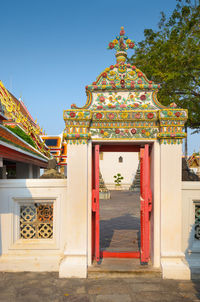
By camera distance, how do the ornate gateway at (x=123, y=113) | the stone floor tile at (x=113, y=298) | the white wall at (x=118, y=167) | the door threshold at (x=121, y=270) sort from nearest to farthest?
1. the stone floor tile at (x=113, y=298)
2. the door threshold at (x=121, y=270)
3. the ornate gateway at (x=123, y=113)
4. the white wall at (x=118, y=167)

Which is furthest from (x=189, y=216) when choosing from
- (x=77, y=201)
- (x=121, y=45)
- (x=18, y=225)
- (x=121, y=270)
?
(x=121, y=45)

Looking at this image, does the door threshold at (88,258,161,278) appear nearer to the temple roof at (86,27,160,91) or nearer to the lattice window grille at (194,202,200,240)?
the lattice window grille at (194,202,200,240)

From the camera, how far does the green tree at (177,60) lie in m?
9.16

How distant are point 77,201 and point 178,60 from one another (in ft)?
23.5

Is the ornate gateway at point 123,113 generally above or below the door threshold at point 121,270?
above

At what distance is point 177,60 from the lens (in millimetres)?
9125

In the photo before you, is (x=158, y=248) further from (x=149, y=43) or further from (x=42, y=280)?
(x=149, y=43)

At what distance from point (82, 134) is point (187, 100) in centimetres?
725

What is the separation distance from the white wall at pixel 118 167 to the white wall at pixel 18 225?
25.2m

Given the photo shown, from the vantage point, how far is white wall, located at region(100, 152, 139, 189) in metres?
30.0

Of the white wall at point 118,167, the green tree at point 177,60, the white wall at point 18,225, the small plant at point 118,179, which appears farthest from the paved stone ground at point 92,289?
the white wall at point 118,167

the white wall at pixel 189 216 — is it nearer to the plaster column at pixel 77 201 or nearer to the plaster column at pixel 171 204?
the plaster column at pixel 171 204

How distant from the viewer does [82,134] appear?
4590 mm

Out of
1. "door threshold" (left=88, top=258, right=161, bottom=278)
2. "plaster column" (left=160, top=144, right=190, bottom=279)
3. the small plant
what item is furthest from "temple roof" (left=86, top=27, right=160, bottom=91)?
the small plant
